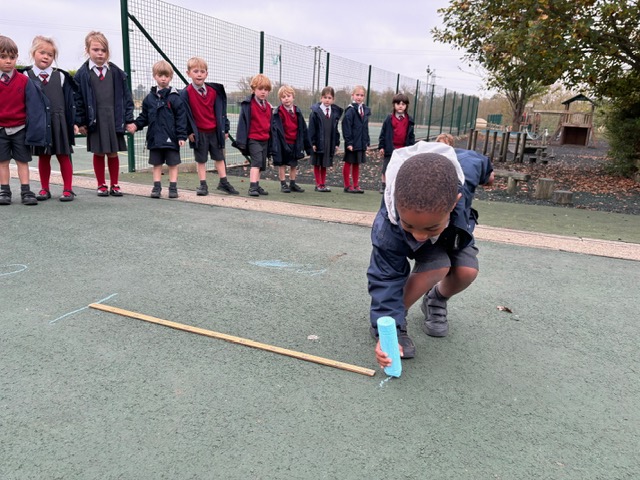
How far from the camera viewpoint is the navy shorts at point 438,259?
2.46 meters

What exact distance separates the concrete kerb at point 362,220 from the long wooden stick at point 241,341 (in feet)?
9.36

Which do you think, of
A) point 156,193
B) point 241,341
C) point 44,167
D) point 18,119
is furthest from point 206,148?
point 241,341

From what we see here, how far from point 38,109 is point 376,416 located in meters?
5.17

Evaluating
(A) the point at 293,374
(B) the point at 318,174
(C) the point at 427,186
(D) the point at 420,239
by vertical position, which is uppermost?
(C) the point at 427,186

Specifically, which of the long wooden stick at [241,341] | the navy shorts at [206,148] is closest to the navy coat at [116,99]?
the navy shorts at [206,148]

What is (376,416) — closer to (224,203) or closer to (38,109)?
(224,203)

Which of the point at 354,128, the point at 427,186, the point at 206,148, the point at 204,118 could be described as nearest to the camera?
the point at 427,186

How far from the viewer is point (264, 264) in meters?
3.84

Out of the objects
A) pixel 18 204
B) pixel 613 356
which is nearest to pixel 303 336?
pixel 613 356

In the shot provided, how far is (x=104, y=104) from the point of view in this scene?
5949 mm

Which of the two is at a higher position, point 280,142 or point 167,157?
point 280,142

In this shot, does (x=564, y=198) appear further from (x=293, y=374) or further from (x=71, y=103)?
(x=71, y=103)

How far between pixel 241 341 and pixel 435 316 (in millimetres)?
1097

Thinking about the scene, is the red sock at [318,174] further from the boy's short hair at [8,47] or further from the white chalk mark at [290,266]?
the boy's short hair at [8,47]
